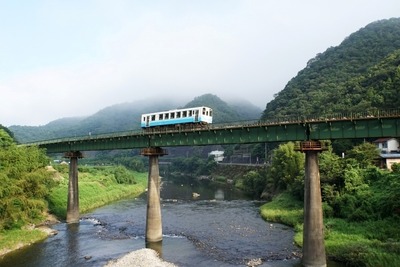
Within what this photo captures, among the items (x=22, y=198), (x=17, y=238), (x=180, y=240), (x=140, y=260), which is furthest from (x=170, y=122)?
(x=17, y=238)

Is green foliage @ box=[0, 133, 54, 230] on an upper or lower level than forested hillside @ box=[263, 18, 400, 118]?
lower

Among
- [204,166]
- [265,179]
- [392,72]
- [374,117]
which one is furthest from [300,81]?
[374,117]

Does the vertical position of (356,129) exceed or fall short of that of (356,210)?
it exceeds it

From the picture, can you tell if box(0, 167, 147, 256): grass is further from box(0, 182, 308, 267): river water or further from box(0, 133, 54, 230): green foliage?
box(0, 133, 54, 230): green foliage

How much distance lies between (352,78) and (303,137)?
106 meters

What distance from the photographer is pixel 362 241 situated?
3425cm

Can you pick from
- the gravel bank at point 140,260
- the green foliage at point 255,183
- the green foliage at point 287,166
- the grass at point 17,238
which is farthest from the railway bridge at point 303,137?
the green foliage at point 255,183

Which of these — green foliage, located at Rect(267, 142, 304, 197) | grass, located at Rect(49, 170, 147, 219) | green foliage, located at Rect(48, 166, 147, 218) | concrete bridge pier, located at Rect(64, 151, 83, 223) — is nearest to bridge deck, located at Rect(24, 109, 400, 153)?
concrete bridge pier, located at Rect(64, 151, 83, 223)

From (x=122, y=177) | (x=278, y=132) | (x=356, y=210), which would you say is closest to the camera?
(x=278, y=132)

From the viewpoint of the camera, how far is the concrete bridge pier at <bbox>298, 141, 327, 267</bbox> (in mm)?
30781

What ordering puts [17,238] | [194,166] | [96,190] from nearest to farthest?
[17,238] < [96,190] < [194,166]

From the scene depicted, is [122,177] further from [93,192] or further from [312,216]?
[312,216]

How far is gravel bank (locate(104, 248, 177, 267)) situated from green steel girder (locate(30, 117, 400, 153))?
14506 millimetres

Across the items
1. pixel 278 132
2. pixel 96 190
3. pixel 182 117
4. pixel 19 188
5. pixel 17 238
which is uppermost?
pixel 182 117
